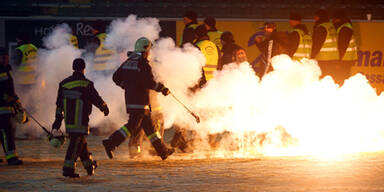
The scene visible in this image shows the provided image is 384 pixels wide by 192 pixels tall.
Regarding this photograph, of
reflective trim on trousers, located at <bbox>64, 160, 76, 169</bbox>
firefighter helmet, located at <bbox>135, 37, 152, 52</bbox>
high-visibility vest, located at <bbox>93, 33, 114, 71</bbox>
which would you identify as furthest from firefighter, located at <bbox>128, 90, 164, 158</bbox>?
high-visibility vest, located at <bbox>93, 33, 114, 71</bbox>

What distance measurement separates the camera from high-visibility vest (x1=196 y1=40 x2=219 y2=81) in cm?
1377

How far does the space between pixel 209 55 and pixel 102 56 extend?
3.35 metres

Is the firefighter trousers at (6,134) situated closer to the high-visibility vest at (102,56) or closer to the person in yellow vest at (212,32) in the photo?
the high-visibility vest at (102,56)

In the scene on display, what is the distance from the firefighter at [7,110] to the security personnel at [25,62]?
10.6 feet

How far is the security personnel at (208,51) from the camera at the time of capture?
542 inches

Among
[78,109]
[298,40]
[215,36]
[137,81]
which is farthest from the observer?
[215,36]

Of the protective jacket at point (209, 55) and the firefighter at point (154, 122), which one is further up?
the protective jacket at point (209, 55)

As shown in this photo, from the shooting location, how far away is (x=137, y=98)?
38.3ft

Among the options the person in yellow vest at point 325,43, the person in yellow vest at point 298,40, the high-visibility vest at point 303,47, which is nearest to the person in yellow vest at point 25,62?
the person in yellow vest at point 298,40

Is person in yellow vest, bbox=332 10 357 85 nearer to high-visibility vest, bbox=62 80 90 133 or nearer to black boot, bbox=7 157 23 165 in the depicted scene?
high-visibility vest, bbox=62 80 90 133

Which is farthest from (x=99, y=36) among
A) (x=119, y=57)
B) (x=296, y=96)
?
(x=296, y=96)

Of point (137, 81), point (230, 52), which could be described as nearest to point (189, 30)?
point (230, 52)

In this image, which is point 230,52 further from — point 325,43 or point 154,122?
point 325,43

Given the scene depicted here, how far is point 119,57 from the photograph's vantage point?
1563 centimetres
